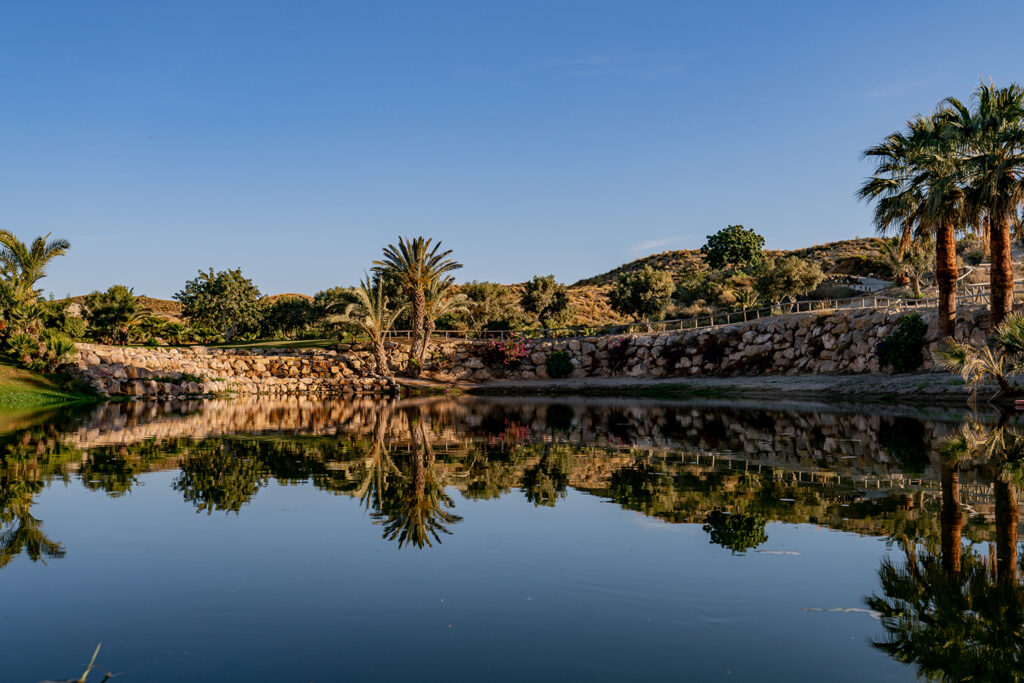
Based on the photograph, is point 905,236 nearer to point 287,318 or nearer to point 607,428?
point 607,428

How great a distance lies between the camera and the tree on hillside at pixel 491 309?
60062 millimetres

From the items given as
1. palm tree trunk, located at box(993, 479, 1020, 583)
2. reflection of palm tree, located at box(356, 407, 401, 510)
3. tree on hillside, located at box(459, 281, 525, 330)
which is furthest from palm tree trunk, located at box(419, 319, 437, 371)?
palm tree trunk, located at box(993, 479, 1020, 583)

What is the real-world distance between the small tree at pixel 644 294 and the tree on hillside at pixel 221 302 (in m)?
34.2

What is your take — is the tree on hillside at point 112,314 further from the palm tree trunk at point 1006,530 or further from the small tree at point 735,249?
the small tree at point 735,249

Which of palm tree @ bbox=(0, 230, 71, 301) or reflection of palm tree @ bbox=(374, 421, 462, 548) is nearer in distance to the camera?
reflection of palm tree @ bbox=(374, 421, 462, 548)

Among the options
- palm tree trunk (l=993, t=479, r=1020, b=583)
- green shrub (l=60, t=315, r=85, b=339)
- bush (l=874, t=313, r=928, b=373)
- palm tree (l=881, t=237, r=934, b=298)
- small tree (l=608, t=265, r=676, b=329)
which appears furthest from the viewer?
small tree (l=608, t=265, r=676, b=329)

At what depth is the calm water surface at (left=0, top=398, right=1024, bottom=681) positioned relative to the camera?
4875mm

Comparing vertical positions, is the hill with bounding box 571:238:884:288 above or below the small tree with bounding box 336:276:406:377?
above

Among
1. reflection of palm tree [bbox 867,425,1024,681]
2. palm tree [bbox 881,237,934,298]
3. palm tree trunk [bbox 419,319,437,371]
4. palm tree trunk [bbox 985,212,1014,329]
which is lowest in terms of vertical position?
reflection of palm tree [bbox 867,425,1024,681]

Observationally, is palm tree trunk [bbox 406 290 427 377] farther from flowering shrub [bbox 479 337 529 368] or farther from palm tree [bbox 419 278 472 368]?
flowering shrub [bbox 479 337 529 368]

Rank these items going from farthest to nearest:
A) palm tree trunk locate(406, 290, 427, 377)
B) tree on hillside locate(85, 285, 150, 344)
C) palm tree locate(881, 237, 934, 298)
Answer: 1. palm tree locate(881, 237, 934, 298)
2. tree on hillside locate(85, 285, 150, 344)
3. palm tree trunk locate(406, 290, 427, 377)

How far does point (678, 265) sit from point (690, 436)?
340 feet

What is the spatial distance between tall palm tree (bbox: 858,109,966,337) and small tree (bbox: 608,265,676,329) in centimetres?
3529

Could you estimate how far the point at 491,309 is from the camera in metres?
61.9
